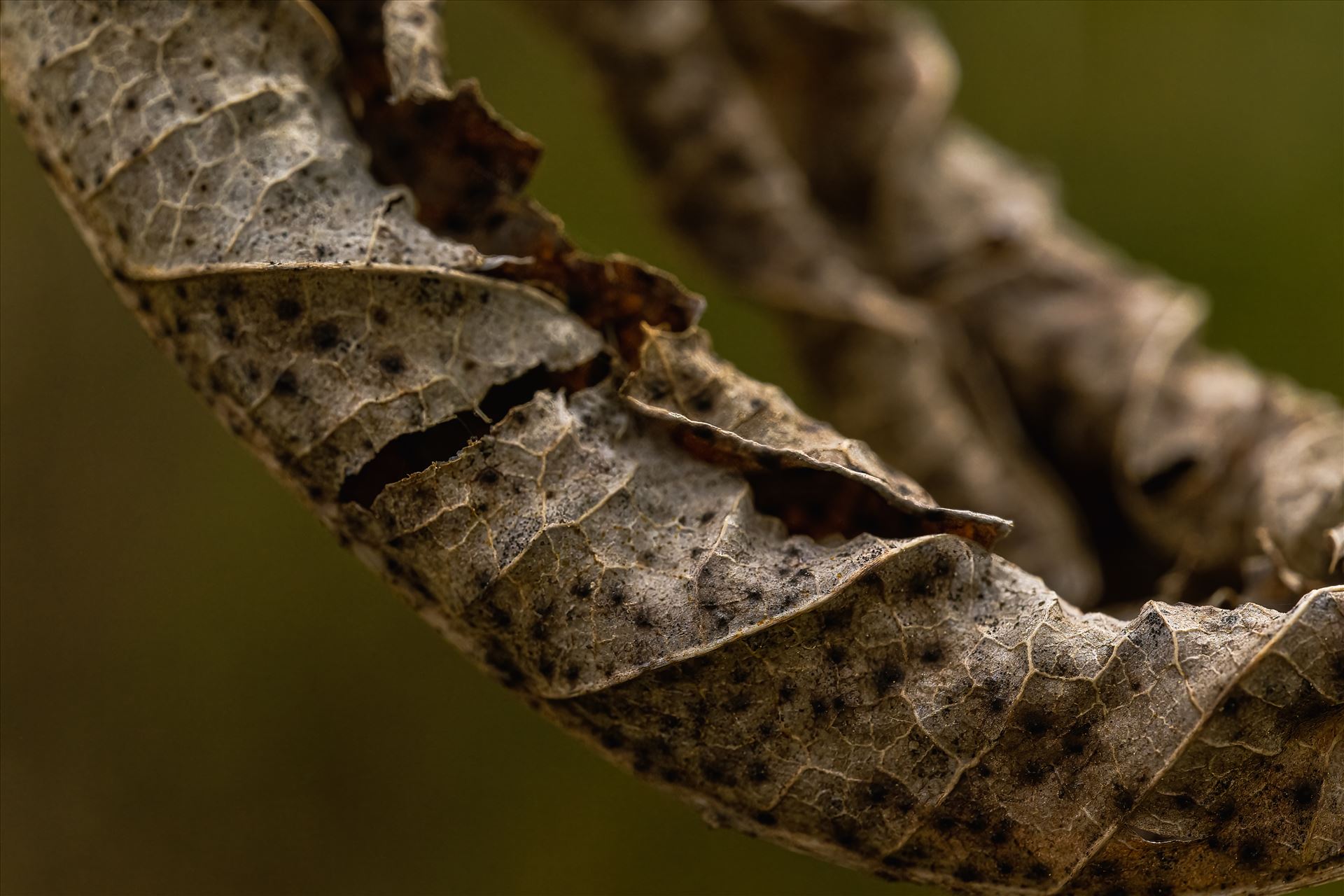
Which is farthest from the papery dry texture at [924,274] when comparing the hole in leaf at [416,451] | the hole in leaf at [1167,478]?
the hole in leaf at [416,451]

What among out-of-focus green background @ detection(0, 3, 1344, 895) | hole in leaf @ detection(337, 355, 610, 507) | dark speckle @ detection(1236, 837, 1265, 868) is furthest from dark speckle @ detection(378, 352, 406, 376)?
out-of-focus green background @ detection(0, 3, 1344, 895)

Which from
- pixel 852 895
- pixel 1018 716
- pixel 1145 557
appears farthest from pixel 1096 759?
pixel 852 895

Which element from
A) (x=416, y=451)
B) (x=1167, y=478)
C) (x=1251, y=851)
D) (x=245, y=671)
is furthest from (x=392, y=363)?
(x=245, y=671)

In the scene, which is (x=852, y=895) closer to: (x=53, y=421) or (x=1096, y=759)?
(x=1096, y=759)

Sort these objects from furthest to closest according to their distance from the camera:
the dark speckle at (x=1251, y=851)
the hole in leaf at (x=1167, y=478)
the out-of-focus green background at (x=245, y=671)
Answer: the out-of-focus green background at (x=245, y=671)
the hole in leaf at (x=1167, y=478)
the dark speckle at (x=1251, y=851)

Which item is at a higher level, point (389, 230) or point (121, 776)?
point (389, 230)

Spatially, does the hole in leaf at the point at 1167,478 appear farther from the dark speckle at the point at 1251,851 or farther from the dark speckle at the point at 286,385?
the dark speckle at the point at 286,385

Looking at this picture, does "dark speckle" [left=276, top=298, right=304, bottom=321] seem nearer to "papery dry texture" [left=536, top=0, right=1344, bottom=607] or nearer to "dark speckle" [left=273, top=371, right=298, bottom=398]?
"dark speckle" [left=273, top=371, right=298, bottom=398]

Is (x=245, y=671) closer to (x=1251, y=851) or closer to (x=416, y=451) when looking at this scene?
(x=416, y=451)
